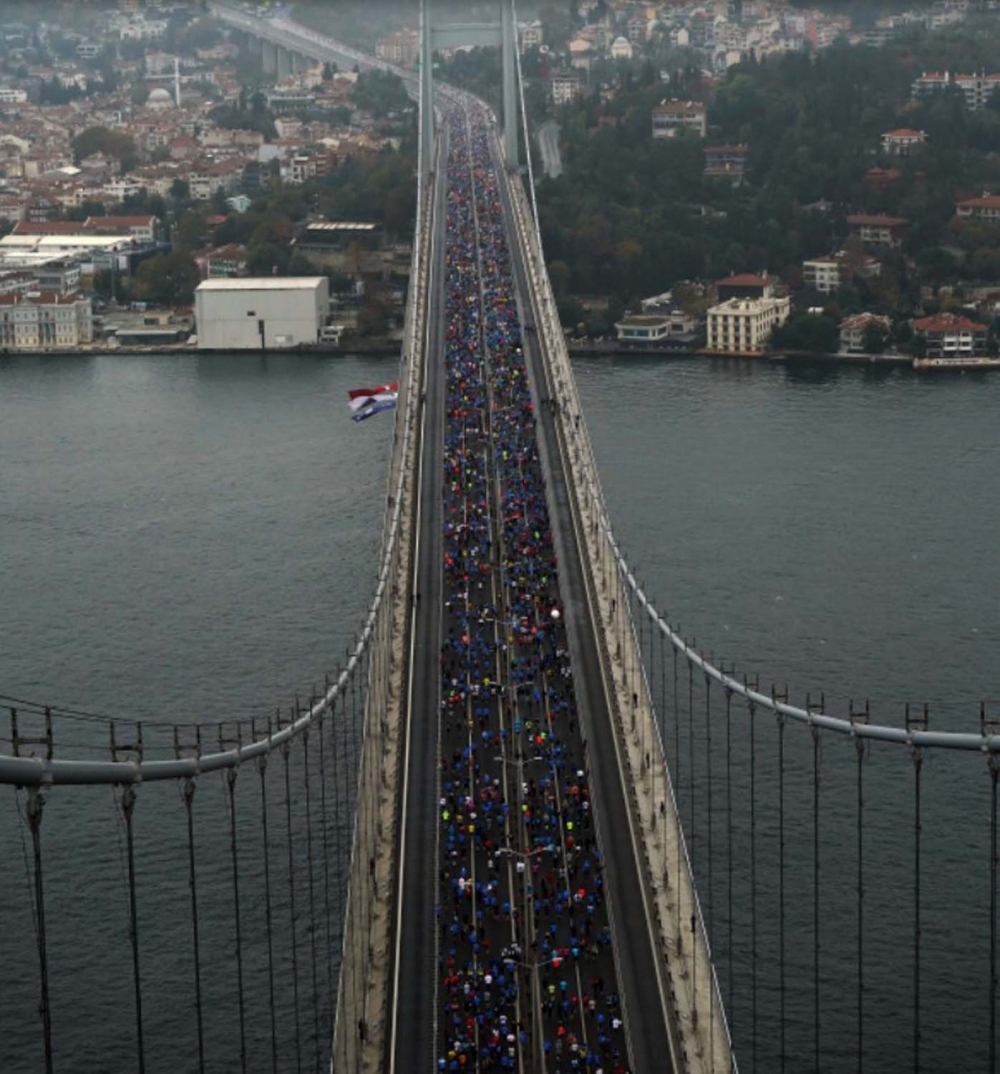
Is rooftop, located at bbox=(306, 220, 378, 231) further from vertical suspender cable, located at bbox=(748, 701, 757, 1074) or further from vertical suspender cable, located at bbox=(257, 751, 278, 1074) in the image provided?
vertical suspender cable, located at bbox=(257, 751, 278, 1074)

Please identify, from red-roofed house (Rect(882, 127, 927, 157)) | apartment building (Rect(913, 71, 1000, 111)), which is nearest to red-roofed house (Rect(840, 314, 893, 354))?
red-roofed house (Rect(882, 127, 927, 157))

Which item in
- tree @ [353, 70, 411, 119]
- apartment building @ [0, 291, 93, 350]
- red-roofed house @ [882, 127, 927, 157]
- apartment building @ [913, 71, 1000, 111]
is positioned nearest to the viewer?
apartment building @ [0, 291, 93, 350]

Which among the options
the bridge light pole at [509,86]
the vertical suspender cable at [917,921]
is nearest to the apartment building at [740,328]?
the bridge light pole at [509,86]

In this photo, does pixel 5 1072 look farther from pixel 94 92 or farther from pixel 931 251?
pixel 94 92

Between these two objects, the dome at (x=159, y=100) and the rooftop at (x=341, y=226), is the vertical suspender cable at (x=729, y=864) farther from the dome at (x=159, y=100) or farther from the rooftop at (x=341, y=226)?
the dome at (x=159, y=100)

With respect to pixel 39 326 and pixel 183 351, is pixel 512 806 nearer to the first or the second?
pixel 183 351

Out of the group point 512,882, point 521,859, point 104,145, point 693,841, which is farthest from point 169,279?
point 512,882

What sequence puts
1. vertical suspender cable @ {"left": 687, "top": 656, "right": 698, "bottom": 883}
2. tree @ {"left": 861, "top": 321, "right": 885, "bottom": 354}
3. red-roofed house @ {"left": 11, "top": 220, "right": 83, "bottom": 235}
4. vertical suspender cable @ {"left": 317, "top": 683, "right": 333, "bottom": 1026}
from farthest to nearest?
red-roofed house @ {"left": 11, "top": 220, "right": 83, "bottom": 235}
tree @ {"left": 861, "top": 321, "right": 885, "bottom": 354}
vertical suspender cable @ {"left": 687, "top": 656, "right": 698, "bottom": 883}
vertical suspender cable @ {"left": 317, "top": 683, "right": 333, "bottom": 1026}
